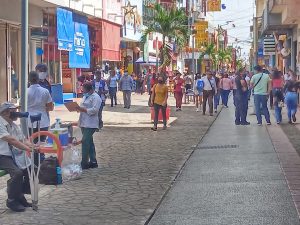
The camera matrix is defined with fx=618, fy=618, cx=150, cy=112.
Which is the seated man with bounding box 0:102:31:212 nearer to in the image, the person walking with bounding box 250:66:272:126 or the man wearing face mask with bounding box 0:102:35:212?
the man wearing face mask with bounding box 0:102:35:212

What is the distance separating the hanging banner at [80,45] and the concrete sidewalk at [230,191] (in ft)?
55.9

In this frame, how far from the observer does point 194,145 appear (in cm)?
1389

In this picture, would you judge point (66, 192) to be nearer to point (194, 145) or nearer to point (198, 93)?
point (194, 145)

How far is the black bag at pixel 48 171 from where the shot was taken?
8648mm

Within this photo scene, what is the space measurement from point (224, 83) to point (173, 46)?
15.6m

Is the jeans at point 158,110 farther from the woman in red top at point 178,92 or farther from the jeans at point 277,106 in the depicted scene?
the woman in red top at point 178,92

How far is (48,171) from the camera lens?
8.69 m

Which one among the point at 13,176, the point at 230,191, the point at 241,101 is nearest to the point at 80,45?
the point at 241,101

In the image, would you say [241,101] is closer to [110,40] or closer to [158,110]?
[158,110]

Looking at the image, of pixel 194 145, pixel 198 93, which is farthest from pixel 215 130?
pixel 198 93

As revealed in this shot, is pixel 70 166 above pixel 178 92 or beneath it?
beneath

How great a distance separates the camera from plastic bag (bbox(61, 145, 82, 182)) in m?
9.45

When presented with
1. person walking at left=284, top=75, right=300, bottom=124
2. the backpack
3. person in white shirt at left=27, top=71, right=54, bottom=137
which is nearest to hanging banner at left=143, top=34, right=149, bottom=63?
the backpack

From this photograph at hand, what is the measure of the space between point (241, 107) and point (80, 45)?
14154mm
